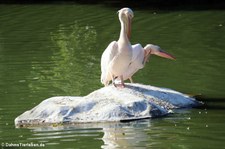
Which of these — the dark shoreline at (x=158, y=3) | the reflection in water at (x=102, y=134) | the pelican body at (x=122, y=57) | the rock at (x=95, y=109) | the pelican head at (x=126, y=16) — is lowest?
the reflection in water at (x=102, y=134)

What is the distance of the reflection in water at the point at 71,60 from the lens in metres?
13.1

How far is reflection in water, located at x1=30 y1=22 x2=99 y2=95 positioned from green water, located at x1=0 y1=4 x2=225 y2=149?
21 mm

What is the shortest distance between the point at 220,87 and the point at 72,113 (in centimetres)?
355

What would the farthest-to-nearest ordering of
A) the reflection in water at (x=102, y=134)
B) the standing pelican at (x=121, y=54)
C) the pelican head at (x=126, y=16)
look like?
the pelican head at (x=126, y=16) → the standing pelican at (x=121, y=54) → the reflection in water at (x=102, y=134)

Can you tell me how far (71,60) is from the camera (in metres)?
15.3

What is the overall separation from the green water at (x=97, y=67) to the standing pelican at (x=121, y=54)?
3.99 ft

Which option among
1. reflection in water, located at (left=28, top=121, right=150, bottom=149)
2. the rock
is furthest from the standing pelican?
reflection in water, located at (left=28, top=121, right=150, bottom=149)

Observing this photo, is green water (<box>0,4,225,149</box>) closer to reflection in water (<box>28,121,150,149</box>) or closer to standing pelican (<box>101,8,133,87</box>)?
reflection in water (<box>28,121,150,149</box>)

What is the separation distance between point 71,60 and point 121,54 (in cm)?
450

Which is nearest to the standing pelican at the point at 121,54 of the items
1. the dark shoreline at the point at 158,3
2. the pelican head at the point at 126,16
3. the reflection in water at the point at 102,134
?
the pelican head at the point at 126,16

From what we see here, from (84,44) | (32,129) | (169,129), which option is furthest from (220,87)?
(84,44)

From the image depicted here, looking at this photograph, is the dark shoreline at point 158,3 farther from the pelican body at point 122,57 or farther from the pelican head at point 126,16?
the pelican head at point 126,16

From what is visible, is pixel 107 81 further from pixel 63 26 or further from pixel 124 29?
pixel 63 26

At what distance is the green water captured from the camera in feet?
31.1
